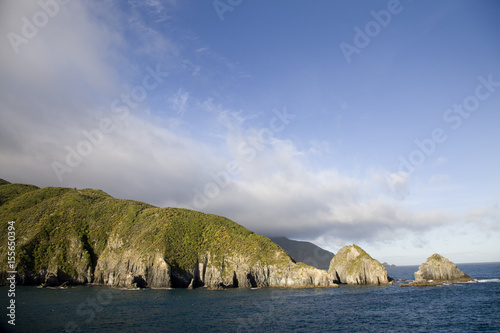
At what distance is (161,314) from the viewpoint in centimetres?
6162

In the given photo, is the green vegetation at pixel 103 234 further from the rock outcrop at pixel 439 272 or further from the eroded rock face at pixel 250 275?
the rock outcrop at pixel 439 272

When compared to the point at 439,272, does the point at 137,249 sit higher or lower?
higher

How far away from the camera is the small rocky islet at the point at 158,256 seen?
121 metres

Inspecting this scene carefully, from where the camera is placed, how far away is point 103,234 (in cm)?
14725

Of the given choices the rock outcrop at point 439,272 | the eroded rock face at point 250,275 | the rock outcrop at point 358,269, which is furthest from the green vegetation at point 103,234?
the rock outcrop at point 439,272

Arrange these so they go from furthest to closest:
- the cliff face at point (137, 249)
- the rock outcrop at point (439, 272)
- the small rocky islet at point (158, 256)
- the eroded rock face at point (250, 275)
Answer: the rock outcrop at point (439, 272), the cliff face at point (137, 249), the small rocky islet at point (158, 256), the eroded rock face at point (250, 275)

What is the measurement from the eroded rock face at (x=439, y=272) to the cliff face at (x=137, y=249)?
52816mm

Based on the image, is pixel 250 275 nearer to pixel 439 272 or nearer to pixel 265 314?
pixel 265 314

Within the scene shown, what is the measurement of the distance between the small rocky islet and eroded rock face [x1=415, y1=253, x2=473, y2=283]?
16.4 inches

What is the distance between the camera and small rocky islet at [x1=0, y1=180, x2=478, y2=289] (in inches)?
→ 4766

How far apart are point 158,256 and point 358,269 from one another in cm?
10039

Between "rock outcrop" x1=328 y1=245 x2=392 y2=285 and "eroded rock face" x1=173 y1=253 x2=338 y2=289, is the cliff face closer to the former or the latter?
"eroded rock face" x1=173 y1=253 x2=338 y2=289

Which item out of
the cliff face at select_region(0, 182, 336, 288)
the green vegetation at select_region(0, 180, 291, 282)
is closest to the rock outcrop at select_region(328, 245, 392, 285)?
the cliff face at select_region(0, 182, 336, 288)

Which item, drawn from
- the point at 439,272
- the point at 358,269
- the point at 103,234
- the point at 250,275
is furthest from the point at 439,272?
the point at 103,234
